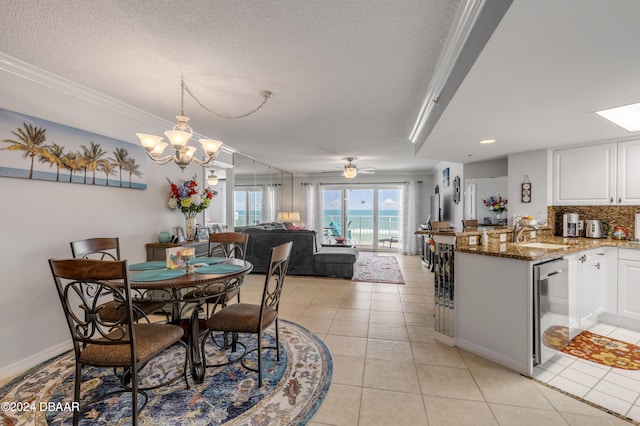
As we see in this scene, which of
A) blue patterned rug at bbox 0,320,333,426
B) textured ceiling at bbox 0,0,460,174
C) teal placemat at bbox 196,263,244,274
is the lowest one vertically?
blue patterned rug at bbox 0,320,333,426

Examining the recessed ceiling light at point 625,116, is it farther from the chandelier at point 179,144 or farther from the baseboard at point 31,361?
the baseboard at point 31,361

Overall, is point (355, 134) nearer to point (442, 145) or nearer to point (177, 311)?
point (442, 145)

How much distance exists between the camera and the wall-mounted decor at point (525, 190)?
383 cm

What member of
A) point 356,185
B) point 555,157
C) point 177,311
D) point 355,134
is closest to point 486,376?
point 177,311

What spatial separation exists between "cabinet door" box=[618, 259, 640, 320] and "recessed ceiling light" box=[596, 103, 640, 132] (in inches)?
55.7

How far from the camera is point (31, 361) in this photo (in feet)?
7.63

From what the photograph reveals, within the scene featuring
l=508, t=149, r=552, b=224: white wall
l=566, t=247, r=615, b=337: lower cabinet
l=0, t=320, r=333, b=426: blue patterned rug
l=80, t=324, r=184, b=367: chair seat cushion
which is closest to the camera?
l=80, t=324, r=184, b=367: chair seat cushion

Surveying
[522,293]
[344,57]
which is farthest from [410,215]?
[344,57]

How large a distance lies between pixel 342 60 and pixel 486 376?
2.74m

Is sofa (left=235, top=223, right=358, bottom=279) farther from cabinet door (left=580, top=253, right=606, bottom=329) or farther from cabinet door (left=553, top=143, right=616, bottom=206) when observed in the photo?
cabinet door (left=553, top=143, right=616, bottom=206)

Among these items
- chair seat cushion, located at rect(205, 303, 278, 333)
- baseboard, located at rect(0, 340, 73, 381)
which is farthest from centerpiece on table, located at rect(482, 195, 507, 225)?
baseboard, located at rect(0, 340, 73, 381)

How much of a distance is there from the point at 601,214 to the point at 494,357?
8.74ft

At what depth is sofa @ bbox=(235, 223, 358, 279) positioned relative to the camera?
17.2 feet

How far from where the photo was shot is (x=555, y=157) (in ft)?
12.1
